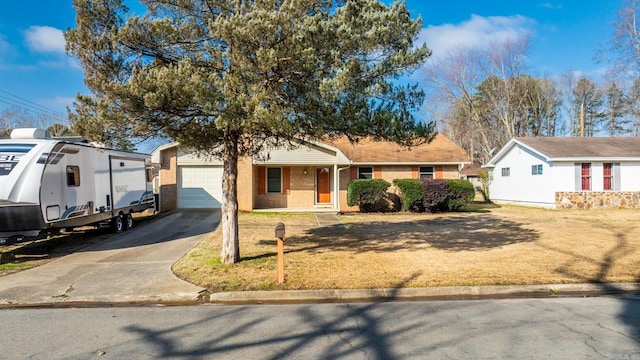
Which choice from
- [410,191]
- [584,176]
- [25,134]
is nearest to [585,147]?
[584,176]

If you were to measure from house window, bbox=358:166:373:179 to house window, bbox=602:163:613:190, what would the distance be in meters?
12.4

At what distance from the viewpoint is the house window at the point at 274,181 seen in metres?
20.2

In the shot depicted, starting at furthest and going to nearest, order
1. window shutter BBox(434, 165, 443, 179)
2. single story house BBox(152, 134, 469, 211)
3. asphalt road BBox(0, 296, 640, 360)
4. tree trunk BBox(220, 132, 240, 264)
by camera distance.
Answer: window shutter BBox(434, 165, 443, 179) → single story house BBox(152, 134, 469, 211) → tree trunk BBox(220, 132, 240, 264) → asphalt road BBox(0, 296, 640, 360)

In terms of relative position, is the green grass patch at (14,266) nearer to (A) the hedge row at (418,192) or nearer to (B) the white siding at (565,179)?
(A) the hedge row at (418,192)

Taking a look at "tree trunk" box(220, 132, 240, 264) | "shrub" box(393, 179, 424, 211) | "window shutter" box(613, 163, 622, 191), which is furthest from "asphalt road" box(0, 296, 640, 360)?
"window shutter" box(613, 163, 622, 191)

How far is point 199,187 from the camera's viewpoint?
63.4 ft

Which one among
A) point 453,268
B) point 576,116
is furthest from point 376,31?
point 576,116

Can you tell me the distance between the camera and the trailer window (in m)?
9.91

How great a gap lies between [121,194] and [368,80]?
32.5 feet

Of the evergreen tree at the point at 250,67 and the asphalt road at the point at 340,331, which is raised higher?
the evergreen tree at the point at 250,67

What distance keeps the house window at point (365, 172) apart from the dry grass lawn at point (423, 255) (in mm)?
5559

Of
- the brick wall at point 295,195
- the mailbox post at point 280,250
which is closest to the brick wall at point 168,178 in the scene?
the brick wall at point 295,195

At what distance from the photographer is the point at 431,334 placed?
456 cm

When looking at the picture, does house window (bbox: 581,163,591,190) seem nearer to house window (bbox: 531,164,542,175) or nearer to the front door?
house window (bbox: 531,164,542,175)
